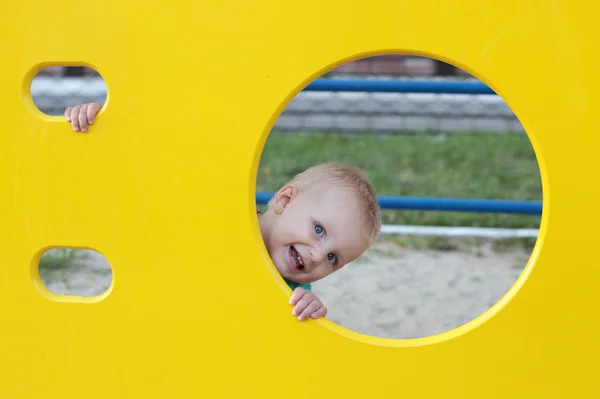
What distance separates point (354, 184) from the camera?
1.44 meters

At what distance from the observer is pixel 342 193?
1405 millimetres

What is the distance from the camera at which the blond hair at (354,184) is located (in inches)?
56.1

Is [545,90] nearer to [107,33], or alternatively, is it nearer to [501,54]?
[501,54]

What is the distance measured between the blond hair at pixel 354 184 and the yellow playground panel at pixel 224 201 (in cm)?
24

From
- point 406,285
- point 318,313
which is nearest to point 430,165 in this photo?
point 406,285

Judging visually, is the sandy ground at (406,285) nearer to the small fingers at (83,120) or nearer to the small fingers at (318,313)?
the small fingers at (318,313)

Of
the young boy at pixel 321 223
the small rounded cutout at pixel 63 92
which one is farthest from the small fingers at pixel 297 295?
the small rounded cutout at pixel 63 92

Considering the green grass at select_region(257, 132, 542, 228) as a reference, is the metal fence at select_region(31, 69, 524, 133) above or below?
above

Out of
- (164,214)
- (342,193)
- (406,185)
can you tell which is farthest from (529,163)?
(164,214)

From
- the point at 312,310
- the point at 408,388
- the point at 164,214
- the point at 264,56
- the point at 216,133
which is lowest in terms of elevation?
the point at 408,388

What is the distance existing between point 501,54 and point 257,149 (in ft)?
1.35

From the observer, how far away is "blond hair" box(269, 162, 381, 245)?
4.67ft

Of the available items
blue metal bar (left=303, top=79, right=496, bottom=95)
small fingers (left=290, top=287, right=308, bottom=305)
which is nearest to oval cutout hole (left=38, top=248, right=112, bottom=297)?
blue metal bar (left=303, top=79, right=496, bottom=95)

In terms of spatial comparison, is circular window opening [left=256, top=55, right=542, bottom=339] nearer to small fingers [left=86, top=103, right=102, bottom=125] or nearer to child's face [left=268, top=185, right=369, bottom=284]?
child's face [left=268, top=185, right=369, bottom=284]
